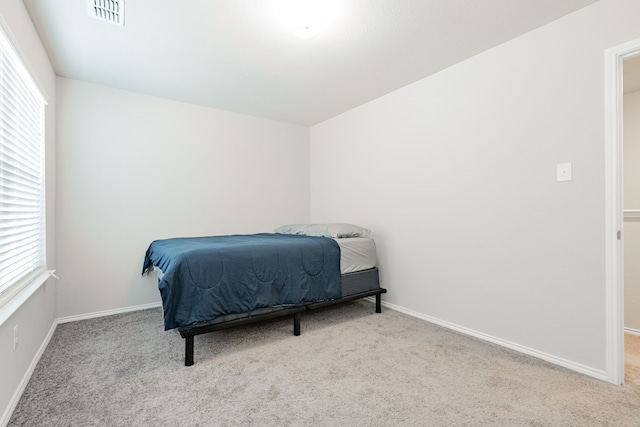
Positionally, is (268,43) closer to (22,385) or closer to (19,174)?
(19,174)

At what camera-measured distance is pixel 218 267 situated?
222cm

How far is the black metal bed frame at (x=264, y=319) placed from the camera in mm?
2053

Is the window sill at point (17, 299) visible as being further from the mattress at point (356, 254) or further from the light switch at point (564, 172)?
the light switch at point (564, 172)

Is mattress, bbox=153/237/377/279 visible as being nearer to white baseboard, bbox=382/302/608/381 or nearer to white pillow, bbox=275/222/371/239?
white pillow, bbox=275/222/371/239

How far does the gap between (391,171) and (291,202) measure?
1653 mm

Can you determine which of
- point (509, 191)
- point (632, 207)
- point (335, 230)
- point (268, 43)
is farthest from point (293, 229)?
point (632, 207)

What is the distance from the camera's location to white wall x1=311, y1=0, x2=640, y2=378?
1928 millimetres

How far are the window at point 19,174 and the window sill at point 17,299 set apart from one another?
0.11 feet

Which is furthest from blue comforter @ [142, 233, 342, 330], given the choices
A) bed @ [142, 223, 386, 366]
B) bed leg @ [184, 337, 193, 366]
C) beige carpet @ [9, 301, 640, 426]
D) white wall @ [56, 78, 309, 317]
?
white wall @ [56, 78, 309, 317]

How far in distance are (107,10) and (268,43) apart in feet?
3.40

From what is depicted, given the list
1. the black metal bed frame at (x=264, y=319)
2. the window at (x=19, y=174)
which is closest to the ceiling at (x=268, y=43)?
the window at (x=19, y=174)

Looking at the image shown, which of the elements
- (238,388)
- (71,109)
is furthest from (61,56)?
(238,388)

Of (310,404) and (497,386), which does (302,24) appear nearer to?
(310,404)

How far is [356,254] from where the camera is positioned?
3037 millimetres
